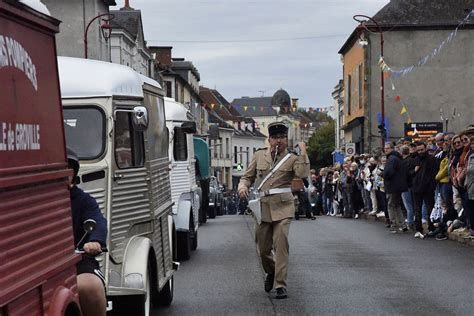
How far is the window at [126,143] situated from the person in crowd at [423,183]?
10890 mm

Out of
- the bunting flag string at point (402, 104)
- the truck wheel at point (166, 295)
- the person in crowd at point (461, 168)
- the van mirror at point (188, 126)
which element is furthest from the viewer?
the bunting flag string at point (402, 104)

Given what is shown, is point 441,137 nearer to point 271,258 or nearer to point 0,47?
point 271,258

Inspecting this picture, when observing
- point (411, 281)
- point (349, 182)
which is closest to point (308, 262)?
point (411, 281)

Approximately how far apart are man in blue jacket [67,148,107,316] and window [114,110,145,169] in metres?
1.91

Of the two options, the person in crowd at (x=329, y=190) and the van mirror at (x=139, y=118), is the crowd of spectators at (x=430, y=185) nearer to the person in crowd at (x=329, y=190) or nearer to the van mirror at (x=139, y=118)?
the person in crowd at (x=329, y=190)

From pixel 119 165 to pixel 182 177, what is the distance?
8.58m

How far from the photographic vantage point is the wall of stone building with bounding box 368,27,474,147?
48.7 m

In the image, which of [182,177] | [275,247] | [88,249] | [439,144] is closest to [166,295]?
[275,247]

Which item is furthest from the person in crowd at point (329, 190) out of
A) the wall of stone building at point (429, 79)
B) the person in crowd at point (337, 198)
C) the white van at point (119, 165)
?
the white van at point (119, 165)

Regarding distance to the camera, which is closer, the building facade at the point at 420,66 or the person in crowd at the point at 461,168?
the person in crowd at the point at 461,168

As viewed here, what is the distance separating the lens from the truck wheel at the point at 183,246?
1580 centimetres

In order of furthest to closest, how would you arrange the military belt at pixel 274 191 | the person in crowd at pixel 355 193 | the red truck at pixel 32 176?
the person in crowd at pixel 355 193 → the military belt at pixel 274 191 → the red truck at pixel 32 176

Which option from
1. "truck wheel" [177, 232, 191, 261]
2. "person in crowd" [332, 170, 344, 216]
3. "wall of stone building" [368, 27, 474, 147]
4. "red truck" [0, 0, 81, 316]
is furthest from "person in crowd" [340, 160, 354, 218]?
"red truck" [0, 0, 81, 316]

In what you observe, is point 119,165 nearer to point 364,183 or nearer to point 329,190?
point 364,183
